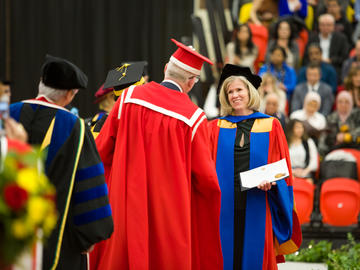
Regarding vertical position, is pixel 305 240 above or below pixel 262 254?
below

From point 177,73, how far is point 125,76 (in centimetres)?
94

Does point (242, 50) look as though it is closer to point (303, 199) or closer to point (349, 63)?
point (349, 63)

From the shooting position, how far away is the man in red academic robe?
437 centimetres

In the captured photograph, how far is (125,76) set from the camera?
545 centimetres

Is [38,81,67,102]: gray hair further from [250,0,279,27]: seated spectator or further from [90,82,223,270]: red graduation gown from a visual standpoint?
[250,0,279,27]: seated spectator

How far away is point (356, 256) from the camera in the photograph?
6.32 metres

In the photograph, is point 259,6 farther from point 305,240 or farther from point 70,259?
point 70,259

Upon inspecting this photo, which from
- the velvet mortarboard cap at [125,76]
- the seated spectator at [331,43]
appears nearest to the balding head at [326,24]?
the seated spectator at [331,43]

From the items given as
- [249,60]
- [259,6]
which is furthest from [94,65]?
[259,6]

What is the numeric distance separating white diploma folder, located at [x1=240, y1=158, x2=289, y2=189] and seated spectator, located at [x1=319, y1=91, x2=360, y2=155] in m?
4.15

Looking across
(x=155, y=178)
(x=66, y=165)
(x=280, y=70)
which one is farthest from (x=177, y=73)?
(x=280, y=70)

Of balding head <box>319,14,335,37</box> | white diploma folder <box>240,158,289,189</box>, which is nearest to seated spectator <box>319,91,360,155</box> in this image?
balding head <box>319,14,335,37</box>

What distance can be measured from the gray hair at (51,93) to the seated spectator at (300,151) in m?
5.40

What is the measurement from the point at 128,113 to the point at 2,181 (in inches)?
90.5
